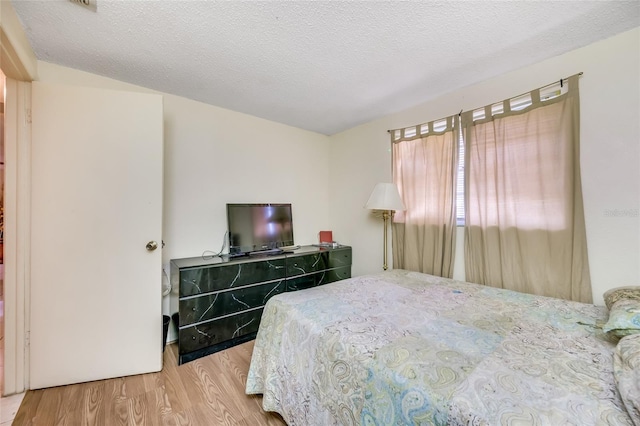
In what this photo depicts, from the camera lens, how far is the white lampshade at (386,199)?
8.16 feet

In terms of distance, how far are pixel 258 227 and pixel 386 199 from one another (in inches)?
56.5

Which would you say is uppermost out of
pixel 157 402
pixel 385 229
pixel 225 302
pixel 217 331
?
pixel 385 229

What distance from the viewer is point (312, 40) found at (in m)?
1.63

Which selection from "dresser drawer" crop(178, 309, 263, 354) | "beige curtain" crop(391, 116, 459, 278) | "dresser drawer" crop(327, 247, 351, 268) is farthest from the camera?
"dresser drawer" crop(327, 247, 351, 268)

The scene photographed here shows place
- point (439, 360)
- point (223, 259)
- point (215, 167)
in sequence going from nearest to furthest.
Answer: point (439, 360) < point (223, 259) < point (215, 167)

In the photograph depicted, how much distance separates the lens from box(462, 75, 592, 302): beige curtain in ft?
5.65

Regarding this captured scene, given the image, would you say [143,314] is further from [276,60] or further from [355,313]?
[276,60]

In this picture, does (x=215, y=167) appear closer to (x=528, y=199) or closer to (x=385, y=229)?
(x=385, y=229)

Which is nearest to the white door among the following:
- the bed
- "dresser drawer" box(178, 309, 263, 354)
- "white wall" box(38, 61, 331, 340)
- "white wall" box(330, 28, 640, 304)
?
"dresser drawer" box(178, 309, 263, 354)

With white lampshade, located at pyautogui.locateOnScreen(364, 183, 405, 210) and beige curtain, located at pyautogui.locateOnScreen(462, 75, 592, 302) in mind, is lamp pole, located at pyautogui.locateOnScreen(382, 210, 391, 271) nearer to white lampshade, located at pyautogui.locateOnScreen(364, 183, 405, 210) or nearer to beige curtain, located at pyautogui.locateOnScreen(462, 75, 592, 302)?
white lampshade, located at pyautogui.locateOnScreen(364, 183, 405, 210)

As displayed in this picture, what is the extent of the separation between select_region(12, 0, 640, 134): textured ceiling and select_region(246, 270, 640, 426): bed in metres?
1.69

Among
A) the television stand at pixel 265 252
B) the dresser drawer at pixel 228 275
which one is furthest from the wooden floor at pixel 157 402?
the television stand at pixel 265 252

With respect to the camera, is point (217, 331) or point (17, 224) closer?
point (17, 224)

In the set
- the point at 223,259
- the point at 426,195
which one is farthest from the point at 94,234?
the point at 426,195
